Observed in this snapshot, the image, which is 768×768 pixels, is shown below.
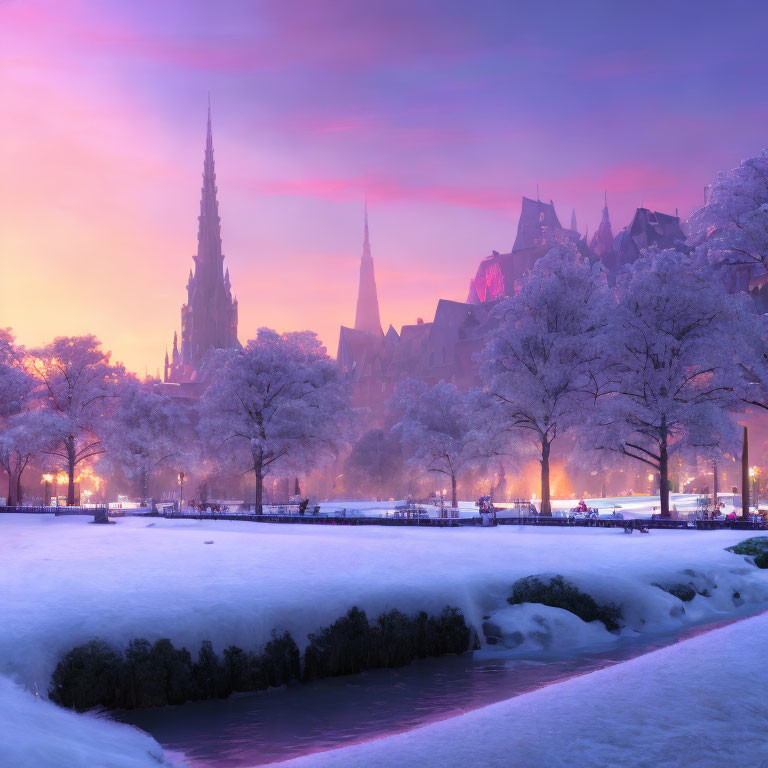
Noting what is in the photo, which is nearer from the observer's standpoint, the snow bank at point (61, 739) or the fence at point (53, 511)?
the snow bank at point (61, 739)

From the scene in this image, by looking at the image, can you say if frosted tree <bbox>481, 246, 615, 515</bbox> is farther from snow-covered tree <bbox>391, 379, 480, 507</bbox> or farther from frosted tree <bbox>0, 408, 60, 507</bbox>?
frosted tree <bbox>0, 408, 60, 507</bbox>

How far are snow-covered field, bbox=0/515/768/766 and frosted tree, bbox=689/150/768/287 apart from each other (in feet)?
45.9

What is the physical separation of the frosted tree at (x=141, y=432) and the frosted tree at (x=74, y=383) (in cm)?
176

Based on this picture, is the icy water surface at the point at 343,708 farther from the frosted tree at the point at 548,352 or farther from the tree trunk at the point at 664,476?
the frosted tree at the point at 548,352

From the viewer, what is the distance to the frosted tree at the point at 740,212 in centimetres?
3581

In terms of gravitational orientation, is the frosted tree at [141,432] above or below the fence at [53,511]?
above

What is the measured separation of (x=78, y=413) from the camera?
Answer: 58156 millimetres

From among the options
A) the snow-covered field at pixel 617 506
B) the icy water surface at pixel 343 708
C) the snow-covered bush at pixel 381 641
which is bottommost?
the icy water surface at pixel 343 708

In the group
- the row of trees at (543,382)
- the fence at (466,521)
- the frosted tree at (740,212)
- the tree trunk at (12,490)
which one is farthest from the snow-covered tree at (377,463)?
the frosted tree at (740,212)

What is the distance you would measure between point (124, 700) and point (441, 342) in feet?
341

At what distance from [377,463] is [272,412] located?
29.1 metres

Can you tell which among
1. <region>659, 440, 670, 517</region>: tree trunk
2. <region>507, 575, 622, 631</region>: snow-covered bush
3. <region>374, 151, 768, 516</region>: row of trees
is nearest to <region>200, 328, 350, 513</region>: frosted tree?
<region>374, 151, 768, 516</region>: row of trees

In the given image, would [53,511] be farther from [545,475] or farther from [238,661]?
[238,661]

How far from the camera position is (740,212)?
3669cm
